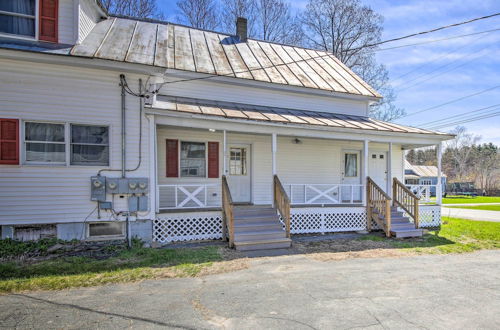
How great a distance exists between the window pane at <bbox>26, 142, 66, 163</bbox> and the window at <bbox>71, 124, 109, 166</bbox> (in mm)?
270

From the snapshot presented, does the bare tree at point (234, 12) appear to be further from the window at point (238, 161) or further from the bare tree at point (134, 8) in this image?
the window at point (238, 161)

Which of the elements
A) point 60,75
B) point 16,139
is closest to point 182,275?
point 16,139

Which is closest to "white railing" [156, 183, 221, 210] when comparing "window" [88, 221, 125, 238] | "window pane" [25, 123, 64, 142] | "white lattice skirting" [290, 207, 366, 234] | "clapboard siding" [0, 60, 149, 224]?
"window" [88, 221, 125, 238]

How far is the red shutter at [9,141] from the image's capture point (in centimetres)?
694

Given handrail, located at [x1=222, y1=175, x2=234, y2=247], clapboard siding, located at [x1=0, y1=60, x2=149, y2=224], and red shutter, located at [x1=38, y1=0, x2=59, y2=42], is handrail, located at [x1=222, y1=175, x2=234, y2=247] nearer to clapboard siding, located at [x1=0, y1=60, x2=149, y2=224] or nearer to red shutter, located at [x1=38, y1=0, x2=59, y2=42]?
clapboard siding, located at [x1=0, y1=60, x2=149, y2=224]

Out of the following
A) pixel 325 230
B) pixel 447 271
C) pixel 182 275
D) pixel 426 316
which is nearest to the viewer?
pixel 426 316

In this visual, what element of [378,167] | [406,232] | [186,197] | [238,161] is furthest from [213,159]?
[378,167]

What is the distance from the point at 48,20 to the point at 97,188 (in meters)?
4.73

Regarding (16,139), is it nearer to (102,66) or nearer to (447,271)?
(102,66)

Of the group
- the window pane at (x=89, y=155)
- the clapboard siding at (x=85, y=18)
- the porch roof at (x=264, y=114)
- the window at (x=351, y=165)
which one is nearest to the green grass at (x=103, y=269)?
the window pane at (x=89, y=155)

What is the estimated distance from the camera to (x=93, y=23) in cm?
991

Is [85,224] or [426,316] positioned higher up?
[85,224]

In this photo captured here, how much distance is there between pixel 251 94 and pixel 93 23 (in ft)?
19.1

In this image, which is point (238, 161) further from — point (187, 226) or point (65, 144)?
point (65, 144)
